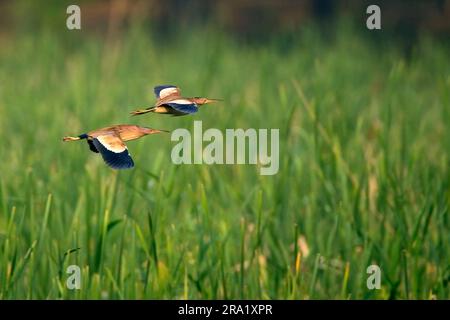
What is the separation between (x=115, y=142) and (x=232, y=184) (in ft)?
4.78

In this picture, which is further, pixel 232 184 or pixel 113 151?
pixel 232 184

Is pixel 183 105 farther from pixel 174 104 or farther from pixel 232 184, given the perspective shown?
pixel 232 184

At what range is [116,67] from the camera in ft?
14.3

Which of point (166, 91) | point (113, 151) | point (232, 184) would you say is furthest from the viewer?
point (232, 184)

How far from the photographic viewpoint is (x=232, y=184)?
249 cm

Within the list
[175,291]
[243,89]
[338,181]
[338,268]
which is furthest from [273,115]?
[175,291]

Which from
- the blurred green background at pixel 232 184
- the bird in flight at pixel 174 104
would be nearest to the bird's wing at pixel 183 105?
the bird in flight at pixel 174 104

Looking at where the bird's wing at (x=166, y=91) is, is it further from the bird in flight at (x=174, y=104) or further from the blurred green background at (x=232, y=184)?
the blurred green background at (x=232, y=184)

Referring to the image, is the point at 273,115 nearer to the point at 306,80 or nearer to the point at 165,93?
the point at 306,80

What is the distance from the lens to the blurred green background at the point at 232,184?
1758 millimetres

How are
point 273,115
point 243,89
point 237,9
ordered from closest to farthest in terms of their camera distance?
point 273,115, point 243,89, point 237,9

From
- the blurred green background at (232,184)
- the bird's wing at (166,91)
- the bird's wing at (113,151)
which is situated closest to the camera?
the bird's wing at (113,151)

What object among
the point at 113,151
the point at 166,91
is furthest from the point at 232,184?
the point at 113,151

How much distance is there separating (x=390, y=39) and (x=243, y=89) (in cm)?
149
